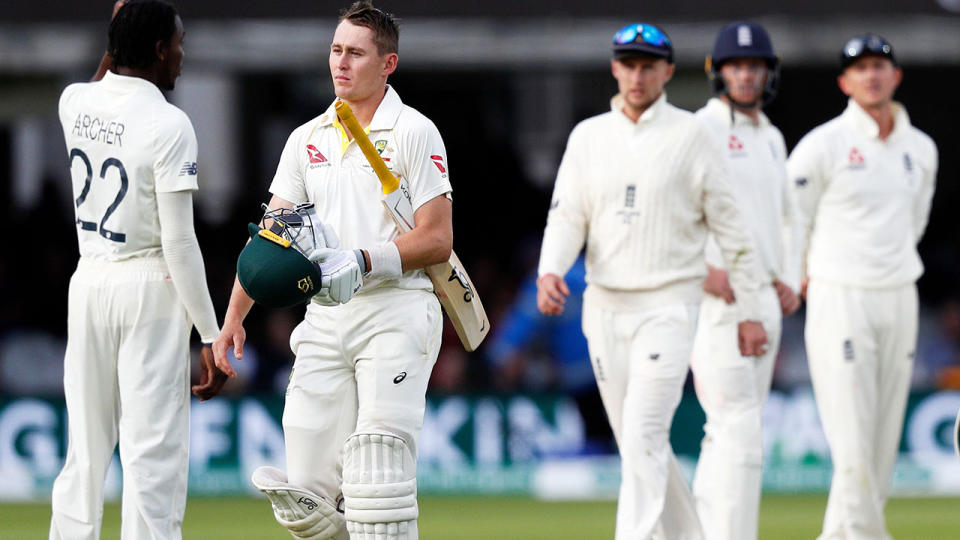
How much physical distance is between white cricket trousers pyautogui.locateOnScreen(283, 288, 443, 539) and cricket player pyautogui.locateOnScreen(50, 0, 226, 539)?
2.00ft

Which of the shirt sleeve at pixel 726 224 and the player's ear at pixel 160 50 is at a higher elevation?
the player's ear at pixel 160 50

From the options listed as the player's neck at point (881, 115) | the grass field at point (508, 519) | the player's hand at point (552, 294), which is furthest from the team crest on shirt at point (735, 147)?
the grass field at point (508, 519)

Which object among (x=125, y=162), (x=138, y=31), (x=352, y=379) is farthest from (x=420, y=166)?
(x=138, y=31)

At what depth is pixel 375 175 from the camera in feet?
16.9

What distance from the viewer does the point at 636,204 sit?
6543 millimetres

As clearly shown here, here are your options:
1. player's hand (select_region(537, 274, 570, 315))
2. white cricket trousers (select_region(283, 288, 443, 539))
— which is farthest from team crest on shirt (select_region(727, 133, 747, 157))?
white cricket trousers (select_region(283, 288, 443, 539))

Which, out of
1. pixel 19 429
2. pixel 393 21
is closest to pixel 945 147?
pixel 19 429

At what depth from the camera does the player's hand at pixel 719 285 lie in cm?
694

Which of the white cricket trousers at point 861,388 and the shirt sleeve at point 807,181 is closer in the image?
the white cricket trousers at point 861,388

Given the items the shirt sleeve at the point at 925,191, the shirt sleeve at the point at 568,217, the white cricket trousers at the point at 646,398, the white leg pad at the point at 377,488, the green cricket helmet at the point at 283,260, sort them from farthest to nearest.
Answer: the shirt sleeve at the point at 925,191
the shirt sleeve at the point at 568,217
the white cricket trousers at the point at 646,398
the white leg pad at the point at 377,488
the green cricket helmet at the point at 283,260

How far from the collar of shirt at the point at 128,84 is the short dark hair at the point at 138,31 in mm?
50

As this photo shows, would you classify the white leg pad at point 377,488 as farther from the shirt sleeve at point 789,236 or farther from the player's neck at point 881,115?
the player's neck at point 881,115

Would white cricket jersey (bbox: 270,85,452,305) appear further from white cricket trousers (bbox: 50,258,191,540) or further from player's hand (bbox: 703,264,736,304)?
player's hand (bbox: 703,264,736,304)

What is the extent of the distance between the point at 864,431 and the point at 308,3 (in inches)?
201
